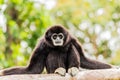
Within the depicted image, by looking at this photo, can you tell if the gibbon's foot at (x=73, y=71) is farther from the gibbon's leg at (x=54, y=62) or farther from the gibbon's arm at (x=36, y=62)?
the gibbon's arm at (x=36, y=62)

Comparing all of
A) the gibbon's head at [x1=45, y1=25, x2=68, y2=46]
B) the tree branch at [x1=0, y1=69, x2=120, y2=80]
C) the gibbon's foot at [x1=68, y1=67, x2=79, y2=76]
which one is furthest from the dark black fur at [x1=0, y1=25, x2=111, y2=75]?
the tree branch at [x1=0, y1=69, x2=120, y2=80]

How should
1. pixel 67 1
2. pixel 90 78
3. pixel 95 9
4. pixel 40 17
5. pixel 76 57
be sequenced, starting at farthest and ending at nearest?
pixel 67 1 → pixel 95 9 → pixel 40 17 → pixel 76 57 → pixel 90 78

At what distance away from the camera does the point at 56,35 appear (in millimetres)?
9492

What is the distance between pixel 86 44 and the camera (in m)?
27.1

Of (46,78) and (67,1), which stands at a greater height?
(67,1)

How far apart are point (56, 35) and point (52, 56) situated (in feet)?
1.64

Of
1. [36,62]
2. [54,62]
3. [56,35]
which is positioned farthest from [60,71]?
[56,35]

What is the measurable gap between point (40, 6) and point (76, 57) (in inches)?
249

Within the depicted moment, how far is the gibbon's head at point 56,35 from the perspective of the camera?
943 cm

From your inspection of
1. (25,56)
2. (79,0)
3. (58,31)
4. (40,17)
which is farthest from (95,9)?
(58,31)

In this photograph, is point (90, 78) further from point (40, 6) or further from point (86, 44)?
point (86, 44)

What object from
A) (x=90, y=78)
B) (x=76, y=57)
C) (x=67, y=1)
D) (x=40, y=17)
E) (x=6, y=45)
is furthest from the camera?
(x=67, y=1)

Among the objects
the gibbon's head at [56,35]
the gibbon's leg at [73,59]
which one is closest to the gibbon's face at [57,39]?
the gibbon's head at [56,35]

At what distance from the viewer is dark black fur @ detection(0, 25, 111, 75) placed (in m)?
9.21
